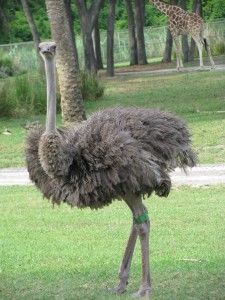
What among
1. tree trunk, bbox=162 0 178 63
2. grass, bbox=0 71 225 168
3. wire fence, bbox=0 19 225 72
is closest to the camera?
grass, bbox=0 71 225 168

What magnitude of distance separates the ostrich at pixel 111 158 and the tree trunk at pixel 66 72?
442 inches

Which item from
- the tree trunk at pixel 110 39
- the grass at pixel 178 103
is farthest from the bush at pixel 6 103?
the tree trunk at pixel 110 39

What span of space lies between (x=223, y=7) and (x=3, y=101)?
38110 millimetres

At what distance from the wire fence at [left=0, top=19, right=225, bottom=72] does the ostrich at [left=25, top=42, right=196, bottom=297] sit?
96.1 feet

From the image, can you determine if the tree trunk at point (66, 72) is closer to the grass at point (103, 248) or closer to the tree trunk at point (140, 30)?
the grass at point (103, 248)

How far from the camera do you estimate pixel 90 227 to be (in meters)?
9.27

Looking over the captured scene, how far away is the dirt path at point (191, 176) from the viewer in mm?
11867

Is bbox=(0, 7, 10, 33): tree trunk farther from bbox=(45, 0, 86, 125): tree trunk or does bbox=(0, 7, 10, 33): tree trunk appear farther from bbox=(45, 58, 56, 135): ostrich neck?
bbox=(45, 58, 56, 135): ostrich neck

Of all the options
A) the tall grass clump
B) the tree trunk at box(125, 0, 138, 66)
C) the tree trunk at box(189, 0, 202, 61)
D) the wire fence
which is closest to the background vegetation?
the wire fence

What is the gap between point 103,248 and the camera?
8.20 metres

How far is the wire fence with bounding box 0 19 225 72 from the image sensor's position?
42.4 m

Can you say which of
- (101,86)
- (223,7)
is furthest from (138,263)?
(223,7)

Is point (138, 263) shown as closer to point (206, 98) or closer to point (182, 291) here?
point (182, 291)

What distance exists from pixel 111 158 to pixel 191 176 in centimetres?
630
